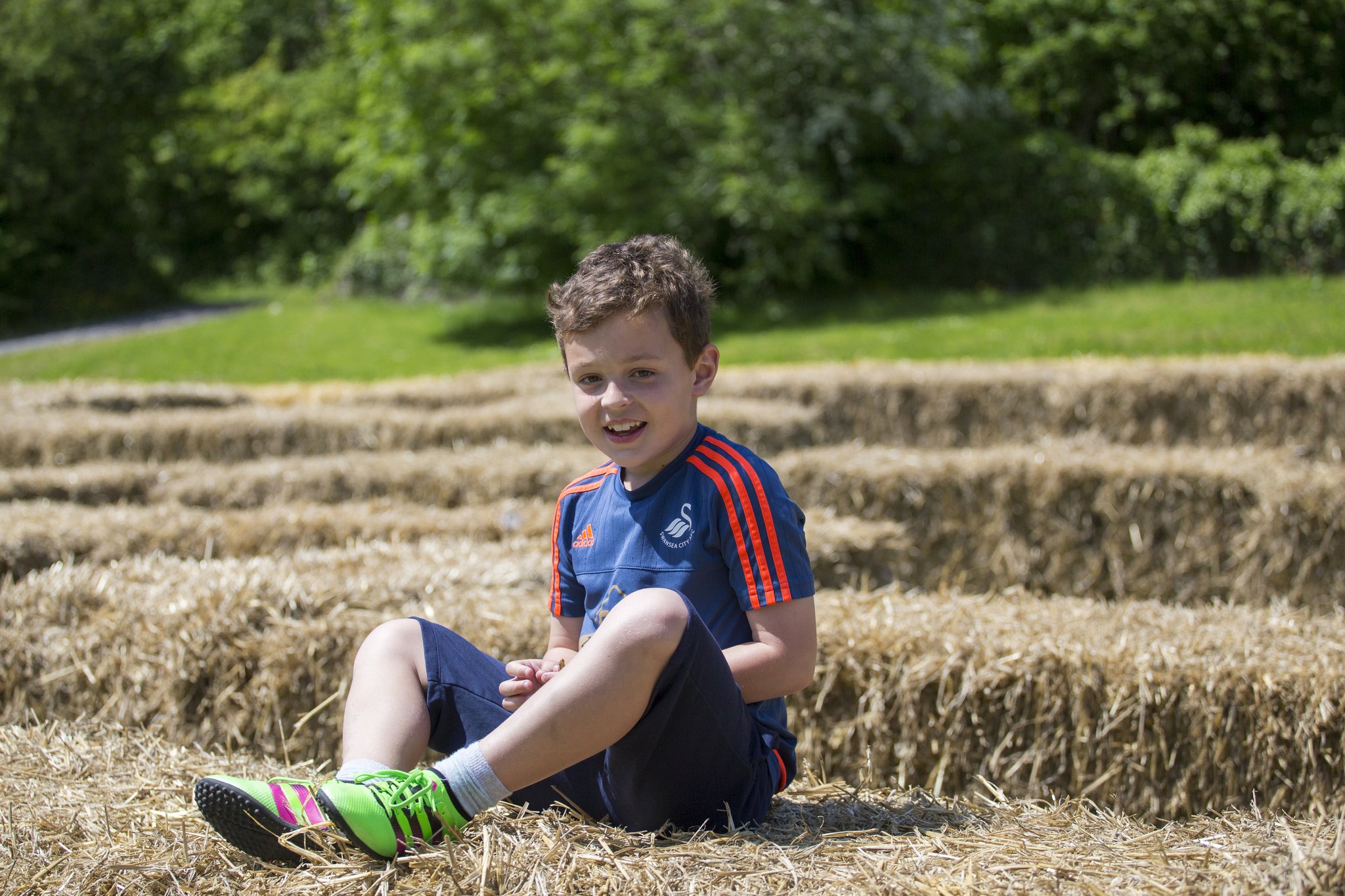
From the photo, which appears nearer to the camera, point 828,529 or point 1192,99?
point 828,529

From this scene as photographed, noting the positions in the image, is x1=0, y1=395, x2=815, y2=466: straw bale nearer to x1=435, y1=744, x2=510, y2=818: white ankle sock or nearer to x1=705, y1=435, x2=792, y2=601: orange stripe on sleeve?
x1=705, y1=435, x2=792, y2=601: orange stripe on sleeve

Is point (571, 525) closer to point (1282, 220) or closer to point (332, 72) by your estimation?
point (1282, 220)

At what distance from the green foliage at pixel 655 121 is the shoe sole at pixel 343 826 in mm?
12630

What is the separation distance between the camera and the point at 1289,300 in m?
11.6

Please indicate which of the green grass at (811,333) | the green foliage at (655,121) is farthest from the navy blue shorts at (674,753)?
the green foliage at (655,121)

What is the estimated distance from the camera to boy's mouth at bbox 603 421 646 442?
7.55 feet

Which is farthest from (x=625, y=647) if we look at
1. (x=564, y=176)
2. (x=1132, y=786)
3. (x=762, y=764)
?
(x=564, y=176)

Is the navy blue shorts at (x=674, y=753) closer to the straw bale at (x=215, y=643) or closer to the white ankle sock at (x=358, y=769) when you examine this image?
the white ankle sock at (x=358, y=769)

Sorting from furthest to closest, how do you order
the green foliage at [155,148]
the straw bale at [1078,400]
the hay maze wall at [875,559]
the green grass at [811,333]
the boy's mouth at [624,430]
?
the green foliage at [155,148] < the green grass at [811,333] < the straw bale at [1078,400] < the hay maze wall at [875,559] < the boy's mouth at [624,430]

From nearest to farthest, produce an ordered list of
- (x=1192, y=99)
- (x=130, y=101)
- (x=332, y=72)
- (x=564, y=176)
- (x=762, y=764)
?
(x=762, y=764)
(x=564, y=176)
(x=1192, y=99)
(x=130, y=101)
(x=332, y=72)

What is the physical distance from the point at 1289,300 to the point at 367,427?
9.61 meters

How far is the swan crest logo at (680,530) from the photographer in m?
2.29

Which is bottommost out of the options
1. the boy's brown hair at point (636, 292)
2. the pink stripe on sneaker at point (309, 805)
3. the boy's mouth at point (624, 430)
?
the pink stripe on sneaker at point (309, 805)

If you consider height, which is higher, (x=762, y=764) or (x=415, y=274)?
(x=415, y=274)
